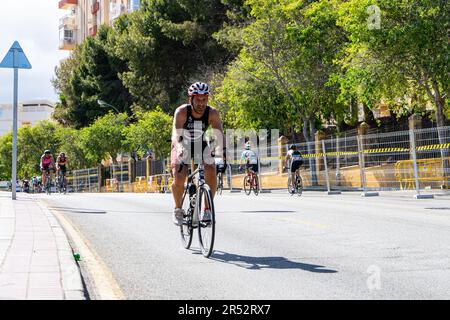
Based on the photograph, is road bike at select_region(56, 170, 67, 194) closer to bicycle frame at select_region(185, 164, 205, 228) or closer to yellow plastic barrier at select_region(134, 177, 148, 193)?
yellow plastic barrier at select_region(134, 177, 148, 193)

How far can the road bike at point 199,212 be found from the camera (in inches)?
288

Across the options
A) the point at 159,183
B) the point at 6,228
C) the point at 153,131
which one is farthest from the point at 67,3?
the point at 6,228

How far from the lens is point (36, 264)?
6.45 m

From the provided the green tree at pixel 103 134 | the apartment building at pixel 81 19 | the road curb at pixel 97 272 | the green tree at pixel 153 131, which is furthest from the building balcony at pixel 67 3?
the road curb at pixel 97 272

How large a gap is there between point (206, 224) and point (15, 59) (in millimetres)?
10864

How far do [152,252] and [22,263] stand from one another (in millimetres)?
1833

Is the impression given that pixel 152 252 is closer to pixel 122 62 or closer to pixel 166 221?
pixel 166 221

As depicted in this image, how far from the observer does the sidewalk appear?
518 centimetres

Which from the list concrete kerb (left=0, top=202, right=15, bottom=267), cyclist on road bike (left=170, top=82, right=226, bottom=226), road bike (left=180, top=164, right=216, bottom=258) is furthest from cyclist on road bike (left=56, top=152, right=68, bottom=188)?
cyclist on road bike (left=170, top=82, right=226, bottom=226)

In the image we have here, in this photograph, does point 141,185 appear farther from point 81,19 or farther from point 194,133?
point 81,19

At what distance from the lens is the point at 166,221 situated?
1187cm

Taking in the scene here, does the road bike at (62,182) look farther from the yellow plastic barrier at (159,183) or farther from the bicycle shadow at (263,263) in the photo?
the bicycle shadow at (263,263)

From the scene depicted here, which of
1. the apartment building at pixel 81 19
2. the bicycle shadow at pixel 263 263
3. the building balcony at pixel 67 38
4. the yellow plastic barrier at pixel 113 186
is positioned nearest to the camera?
the bicycle shadow at pixel 263 263

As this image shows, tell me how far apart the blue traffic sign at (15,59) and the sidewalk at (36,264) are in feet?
23.1
